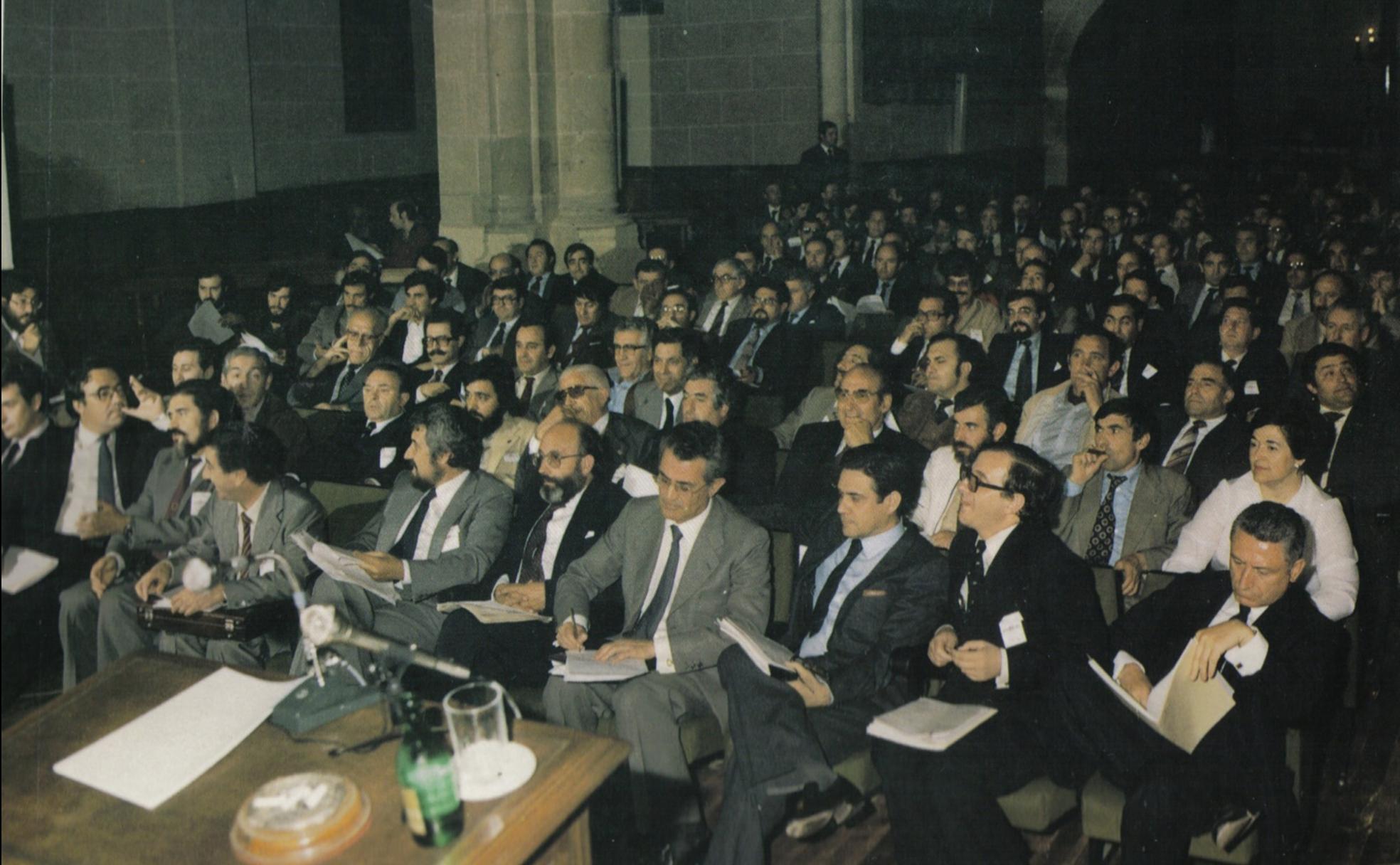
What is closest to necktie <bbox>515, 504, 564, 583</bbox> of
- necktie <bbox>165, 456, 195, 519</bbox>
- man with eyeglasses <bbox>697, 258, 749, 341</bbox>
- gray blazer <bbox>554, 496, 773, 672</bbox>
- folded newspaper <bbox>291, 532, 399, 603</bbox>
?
gray blazer <bbox>554, 496, 773, 672</bbox>

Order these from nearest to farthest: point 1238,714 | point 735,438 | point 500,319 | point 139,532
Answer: point 139,532 < point 1238,714 < point 735,438 < point 500,319

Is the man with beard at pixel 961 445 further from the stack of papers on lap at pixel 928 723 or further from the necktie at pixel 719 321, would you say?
the necktie at pixel 719 321

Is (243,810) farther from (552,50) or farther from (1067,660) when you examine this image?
(552,50)

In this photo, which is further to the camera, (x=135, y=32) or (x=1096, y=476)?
(x=135, y=32)

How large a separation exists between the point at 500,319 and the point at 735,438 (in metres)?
2.57

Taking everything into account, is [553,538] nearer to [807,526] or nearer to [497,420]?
[807,526]

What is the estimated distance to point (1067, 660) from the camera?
8.59 ft

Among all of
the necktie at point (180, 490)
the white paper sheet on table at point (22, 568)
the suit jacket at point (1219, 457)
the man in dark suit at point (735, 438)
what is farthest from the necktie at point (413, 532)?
the suit jacket at point (1219, 457)

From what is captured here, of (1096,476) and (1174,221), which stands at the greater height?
(1174,221)

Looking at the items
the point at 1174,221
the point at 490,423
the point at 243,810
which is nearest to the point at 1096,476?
the point at 490,423

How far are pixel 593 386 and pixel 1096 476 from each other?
6.08 ft

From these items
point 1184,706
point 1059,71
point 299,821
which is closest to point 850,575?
point 1184,706

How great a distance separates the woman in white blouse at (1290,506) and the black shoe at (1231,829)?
73 cm

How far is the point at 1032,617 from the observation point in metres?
2.80
